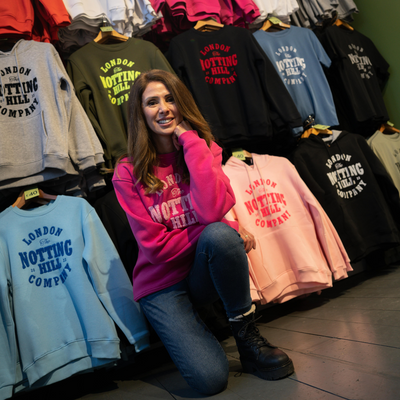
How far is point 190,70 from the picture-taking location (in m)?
2.14

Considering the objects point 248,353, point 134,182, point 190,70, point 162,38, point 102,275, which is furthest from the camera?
point 162,38

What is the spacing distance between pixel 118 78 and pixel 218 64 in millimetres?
627

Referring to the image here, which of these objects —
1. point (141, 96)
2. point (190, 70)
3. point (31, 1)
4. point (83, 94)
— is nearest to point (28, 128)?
point (83, 94)

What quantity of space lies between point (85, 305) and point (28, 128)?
90 cm

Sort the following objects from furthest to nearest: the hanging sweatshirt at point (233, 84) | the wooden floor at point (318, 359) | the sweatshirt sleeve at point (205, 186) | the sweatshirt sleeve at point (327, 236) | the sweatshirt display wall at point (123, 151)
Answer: the hanging sweatshirt at point (233, 84) → the sweatshirt sleeve at point (327, 236) → the sweatshirt display wall at point (123, 151) → the sweatshirt sleeve at point (205, 186) → the wooden floor at point (318, 359)

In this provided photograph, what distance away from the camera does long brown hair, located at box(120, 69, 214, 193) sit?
145 cm

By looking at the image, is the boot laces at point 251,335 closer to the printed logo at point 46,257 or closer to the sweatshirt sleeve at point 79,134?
the printed logo at point 46,257

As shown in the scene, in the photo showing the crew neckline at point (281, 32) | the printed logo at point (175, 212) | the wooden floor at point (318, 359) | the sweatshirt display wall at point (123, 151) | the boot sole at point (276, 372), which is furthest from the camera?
the crew neckline at point (281, 32)

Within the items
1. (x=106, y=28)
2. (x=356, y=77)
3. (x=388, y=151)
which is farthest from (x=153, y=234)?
(x=356, y=77)

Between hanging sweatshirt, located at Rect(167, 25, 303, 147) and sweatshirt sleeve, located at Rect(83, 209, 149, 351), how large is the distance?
2.91ft

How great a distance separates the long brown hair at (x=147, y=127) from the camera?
1.45 meters

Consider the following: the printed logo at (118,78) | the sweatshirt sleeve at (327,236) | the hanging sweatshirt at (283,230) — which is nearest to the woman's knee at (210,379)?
the hanging sweatshirt at (283,230)

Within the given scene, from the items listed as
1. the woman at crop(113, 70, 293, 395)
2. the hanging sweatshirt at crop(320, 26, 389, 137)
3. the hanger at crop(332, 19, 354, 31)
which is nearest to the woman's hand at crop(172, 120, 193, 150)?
the woman at crop(113, 70, 293, 395)

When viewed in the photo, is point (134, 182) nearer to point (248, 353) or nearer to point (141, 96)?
point (141, 96)
